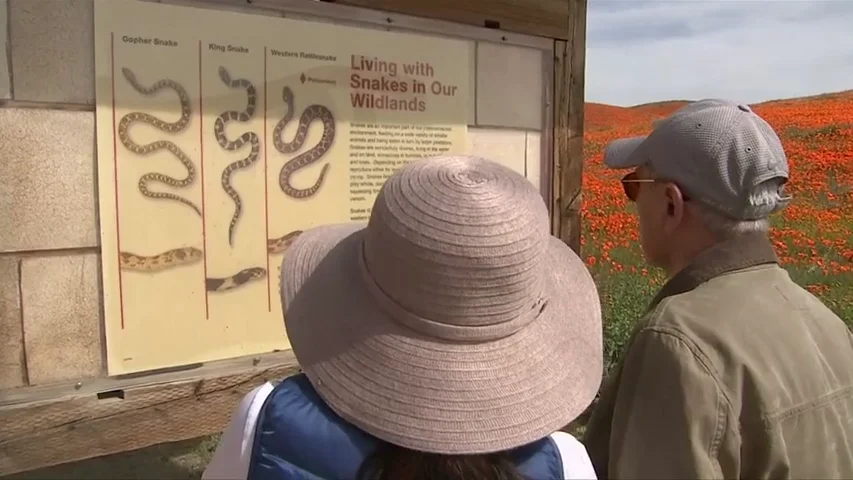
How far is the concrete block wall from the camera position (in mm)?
2111

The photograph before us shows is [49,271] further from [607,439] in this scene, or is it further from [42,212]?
[607,439]

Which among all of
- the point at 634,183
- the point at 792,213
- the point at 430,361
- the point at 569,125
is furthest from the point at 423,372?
the point at 792,213

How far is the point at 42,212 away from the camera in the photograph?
2.16m

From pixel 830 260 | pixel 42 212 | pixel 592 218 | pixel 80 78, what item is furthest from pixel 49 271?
pixel 830 260

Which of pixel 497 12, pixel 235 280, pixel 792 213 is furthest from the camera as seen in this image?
pixel 792 213

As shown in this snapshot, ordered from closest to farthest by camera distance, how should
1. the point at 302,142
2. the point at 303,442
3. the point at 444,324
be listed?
the point at 303,442
the point at 444,324
the point at 302,142

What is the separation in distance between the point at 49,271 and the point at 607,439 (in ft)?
4.99

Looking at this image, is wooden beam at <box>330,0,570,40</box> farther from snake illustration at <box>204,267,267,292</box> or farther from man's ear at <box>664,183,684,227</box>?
man's ear at <box>664,183,684,227</box>

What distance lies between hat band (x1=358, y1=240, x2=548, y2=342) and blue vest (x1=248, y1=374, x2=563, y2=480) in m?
0.15

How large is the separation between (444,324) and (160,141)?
156 cm

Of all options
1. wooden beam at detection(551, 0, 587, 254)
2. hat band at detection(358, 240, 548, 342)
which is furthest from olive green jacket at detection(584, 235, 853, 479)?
wooden beam at detection(551, 0, 587, 254)

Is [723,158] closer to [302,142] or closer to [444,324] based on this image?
[444,324]

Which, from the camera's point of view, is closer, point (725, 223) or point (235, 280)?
point (725, 223)

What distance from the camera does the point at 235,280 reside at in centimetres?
253
